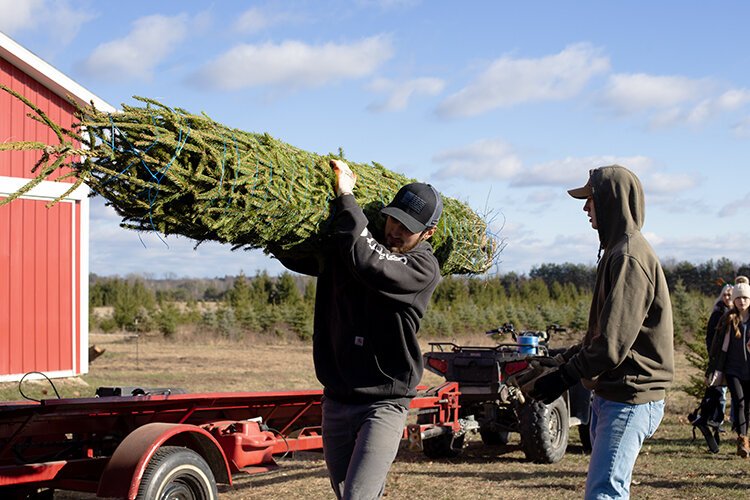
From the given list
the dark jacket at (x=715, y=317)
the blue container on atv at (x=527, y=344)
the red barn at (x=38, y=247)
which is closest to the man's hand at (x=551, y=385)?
the blue container on atv at (x=527, y=344)

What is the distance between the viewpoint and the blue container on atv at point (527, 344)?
10.1 meters

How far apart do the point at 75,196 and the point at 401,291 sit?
11.8 metres

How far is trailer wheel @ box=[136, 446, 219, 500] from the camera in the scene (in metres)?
5.04

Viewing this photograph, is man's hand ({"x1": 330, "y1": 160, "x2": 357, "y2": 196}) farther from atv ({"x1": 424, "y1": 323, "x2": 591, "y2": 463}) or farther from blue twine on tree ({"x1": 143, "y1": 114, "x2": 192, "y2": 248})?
atv ({"x1": 424, "y1": 323, "x2": 591, "y2": 463})

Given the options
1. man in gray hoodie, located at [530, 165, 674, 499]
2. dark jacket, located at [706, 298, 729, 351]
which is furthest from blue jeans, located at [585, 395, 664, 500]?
dark jacket, located at [706, 298, 729, 351]

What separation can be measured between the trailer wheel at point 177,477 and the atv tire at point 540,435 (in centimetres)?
445

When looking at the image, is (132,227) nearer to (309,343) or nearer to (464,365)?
(464,365)

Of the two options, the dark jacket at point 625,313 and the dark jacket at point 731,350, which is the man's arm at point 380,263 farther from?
the dark jacket at point 731,350

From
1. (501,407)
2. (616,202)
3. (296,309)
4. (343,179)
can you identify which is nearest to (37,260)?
(501,407)

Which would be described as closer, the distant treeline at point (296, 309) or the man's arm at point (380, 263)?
the man's arm at point (380, 263)

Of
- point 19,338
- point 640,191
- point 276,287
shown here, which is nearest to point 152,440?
point 640,191

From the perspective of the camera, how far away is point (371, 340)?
3.72 meters

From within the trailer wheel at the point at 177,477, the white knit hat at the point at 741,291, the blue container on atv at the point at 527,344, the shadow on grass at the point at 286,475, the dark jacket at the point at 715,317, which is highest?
the white knit hat at the point at 741,291

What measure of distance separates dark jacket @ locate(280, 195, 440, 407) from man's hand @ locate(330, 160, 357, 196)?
0.91ft
